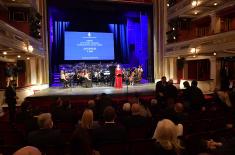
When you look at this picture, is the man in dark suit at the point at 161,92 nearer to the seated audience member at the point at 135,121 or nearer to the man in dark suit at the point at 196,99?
the man in dark suit at the point at 196,99

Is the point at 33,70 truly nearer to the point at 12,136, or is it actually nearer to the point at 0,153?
the point at 12,136

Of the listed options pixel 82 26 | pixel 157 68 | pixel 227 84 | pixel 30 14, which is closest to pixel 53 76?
pixel 82 26

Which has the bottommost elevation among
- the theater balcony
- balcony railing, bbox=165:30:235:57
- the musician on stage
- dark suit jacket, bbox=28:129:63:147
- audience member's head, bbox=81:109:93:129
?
dark suit jacket, bbox=28:129:63:147

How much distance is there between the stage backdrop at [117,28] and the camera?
54.6 feet

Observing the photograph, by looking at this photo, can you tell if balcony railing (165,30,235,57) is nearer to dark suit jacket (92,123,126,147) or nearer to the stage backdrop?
the stage backdrop

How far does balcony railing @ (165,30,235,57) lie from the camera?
1035cm

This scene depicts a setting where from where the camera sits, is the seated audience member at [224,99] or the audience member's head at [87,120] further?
the seated audience member at [224,99]

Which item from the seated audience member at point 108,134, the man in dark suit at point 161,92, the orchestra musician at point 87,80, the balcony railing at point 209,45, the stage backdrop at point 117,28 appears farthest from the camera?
the stage backdrop at point 117,28

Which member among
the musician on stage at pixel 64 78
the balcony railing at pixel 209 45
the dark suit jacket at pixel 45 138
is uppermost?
the balcony railing at pixel 209 45

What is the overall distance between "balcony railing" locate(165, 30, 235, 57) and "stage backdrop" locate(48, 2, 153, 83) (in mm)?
2722

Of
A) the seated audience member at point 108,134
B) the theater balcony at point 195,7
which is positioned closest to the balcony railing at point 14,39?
the seated audience member at point 108,134

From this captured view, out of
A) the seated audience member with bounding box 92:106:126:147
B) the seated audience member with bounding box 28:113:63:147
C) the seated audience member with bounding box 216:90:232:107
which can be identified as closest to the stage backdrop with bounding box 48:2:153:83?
the seated audience member with bounding box 216:90:232:107

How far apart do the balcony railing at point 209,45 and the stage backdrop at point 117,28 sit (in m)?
2.72

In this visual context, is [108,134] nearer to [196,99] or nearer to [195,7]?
[196,99]
